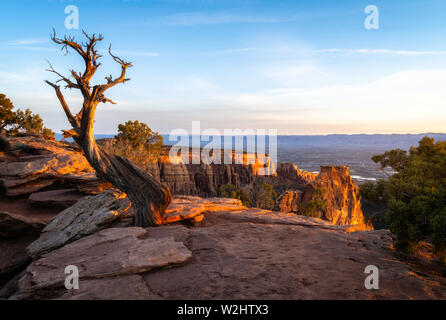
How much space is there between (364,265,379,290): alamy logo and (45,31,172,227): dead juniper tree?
203 inches

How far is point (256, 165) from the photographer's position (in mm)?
58688

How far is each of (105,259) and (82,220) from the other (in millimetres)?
2963

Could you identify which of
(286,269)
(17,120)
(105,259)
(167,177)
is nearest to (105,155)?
(105,259)

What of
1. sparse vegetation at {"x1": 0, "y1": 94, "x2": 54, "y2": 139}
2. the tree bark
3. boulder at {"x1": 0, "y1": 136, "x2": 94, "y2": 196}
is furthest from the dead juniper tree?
sparse vegetation at {"x1": 0, "y1": 94, "x2": 54, "y2": 139}

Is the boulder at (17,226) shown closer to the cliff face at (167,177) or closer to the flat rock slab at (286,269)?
the cliff face at (167,177)

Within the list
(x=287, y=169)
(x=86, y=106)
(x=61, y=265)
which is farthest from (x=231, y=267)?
(x=287, y=169)

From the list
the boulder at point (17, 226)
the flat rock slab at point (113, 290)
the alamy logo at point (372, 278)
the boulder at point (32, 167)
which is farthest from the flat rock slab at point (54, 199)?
the alamy logo at point (372, 278)

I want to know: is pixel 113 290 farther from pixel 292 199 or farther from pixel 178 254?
pixel 292 199

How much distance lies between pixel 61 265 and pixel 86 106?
413cm

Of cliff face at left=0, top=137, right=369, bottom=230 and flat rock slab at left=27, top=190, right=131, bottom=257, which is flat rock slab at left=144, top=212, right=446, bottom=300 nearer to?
flat rock slab at left=27, top=190, right=131, bottom=257

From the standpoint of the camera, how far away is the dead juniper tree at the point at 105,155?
6629 millimetres
